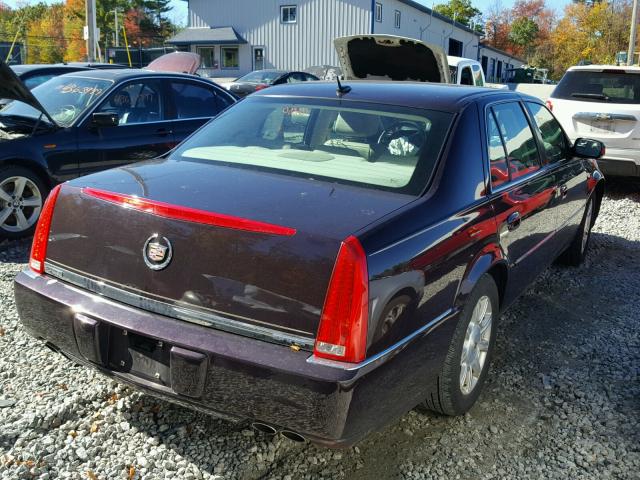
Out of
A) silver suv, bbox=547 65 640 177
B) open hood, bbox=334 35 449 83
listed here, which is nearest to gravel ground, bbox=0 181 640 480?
open hood, bbox=334 35 449 83

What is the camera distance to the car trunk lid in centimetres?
233

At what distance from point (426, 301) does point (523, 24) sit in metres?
91.6

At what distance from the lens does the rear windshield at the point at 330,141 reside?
308cm

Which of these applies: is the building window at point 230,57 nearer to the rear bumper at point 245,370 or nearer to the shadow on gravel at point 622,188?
the shadow on gravel at point 622,188

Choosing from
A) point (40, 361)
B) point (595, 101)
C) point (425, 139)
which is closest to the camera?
point (425, 139)

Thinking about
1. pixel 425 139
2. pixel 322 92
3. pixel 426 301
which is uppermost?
pixel 322 92

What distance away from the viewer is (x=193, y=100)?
24.4 feet

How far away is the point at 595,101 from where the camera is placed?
880 cm

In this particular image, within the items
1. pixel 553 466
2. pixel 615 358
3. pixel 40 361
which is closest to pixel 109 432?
pixel 40 361

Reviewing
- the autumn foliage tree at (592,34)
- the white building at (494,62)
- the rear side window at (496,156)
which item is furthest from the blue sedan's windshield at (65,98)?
the white building at (494,62)

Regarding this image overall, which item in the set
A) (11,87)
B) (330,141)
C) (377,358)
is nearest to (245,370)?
(377,358)

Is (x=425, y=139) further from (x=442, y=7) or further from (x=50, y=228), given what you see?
(x=442, y=7)

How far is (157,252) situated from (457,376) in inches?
58.7

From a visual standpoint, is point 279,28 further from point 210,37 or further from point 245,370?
point 245,370
